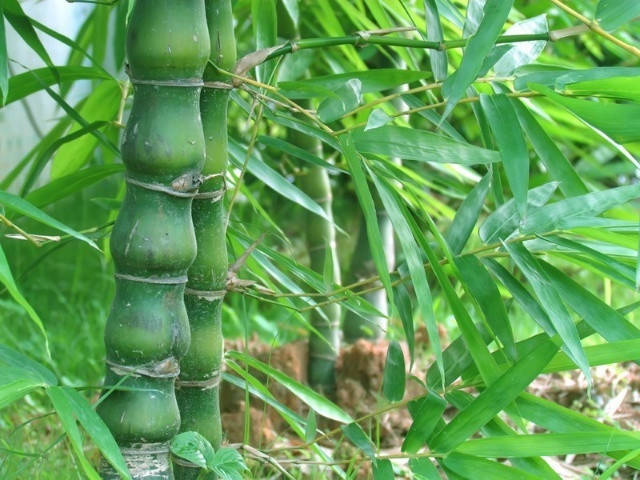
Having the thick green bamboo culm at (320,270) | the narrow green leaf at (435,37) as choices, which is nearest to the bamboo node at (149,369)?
the narrow green leaf at (435,37)

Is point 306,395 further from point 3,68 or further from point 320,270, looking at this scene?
point 320,270

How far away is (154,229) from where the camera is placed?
2.45 ft

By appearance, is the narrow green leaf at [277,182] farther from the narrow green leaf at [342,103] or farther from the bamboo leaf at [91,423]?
the bamboo leaf at [91,423]

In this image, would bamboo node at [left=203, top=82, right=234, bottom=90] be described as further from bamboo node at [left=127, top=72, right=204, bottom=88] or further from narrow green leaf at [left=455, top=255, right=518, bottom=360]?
narrow green leaf at [left=455, top=255, right=518, bottom=360]

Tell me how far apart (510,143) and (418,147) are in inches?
3.0

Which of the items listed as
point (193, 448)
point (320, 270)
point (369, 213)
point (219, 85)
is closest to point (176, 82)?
point (219, 85)

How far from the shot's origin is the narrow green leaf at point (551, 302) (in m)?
0.76

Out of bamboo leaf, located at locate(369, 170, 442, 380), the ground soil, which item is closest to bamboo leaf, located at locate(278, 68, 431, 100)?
bamboo leaf, located at locate(369, 170, 442, 380)

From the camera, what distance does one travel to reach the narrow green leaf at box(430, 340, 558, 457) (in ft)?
2.70

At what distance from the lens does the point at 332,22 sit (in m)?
1.22

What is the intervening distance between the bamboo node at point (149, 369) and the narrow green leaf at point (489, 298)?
28cm

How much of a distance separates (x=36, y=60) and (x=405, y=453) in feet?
5.68

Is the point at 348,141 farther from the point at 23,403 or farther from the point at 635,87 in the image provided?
the point at 23,403

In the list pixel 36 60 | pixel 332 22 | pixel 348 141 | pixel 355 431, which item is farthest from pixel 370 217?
pixel 36 60
